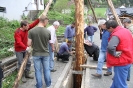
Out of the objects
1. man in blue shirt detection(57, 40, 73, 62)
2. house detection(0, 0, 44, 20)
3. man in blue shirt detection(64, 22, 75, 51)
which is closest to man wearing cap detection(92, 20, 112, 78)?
man in blue shirt detection(57, 40, 73, 62)

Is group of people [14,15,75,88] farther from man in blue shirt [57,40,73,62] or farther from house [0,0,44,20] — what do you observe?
house [0,0,44,20]

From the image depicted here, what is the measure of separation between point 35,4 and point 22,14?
302cm

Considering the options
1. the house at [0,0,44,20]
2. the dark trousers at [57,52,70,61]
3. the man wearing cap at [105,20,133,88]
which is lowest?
the dark trousers at [57,52,70,61]

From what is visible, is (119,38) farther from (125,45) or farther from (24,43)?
(24,43)

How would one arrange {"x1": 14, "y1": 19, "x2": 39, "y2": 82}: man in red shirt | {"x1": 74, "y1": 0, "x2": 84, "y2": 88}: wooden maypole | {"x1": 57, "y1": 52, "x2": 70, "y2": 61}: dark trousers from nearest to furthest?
{"x1": 14, "y1": 19, "x2": 39, "y2": 82}: man in red shirt
{"x1": 74, "y1": 0, "x2": 84, "y2": 88}: wooden maypole
{"x1": 57, "y1": 52, "x2": 70, "y2": 61}: dark trousers

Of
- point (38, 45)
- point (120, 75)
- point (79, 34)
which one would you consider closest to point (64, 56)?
point (79, 34)

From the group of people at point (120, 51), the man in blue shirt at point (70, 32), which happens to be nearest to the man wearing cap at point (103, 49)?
the group of people at point (120, 51)

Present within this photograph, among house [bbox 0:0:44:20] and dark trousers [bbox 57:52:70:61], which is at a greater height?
house [bbox 0:0:44:20]

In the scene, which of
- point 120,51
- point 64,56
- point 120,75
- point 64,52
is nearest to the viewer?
point 120,51

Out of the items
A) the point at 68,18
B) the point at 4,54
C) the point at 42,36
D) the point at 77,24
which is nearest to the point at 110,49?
the point at 42,36

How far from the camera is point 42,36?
5.50m

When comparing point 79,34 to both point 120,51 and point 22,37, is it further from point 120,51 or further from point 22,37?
point 120,51

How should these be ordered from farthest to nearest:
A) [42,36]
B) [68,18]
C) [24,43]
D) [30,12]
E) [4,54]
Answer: [68,18] → [30,12] → [4,54] → [24,43] → [42,36]

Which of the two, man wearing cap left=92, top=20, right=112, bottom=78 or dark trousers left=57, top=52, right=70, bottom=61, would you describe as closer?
man wearing cap left=92, top=20, right=112, bottom=78
